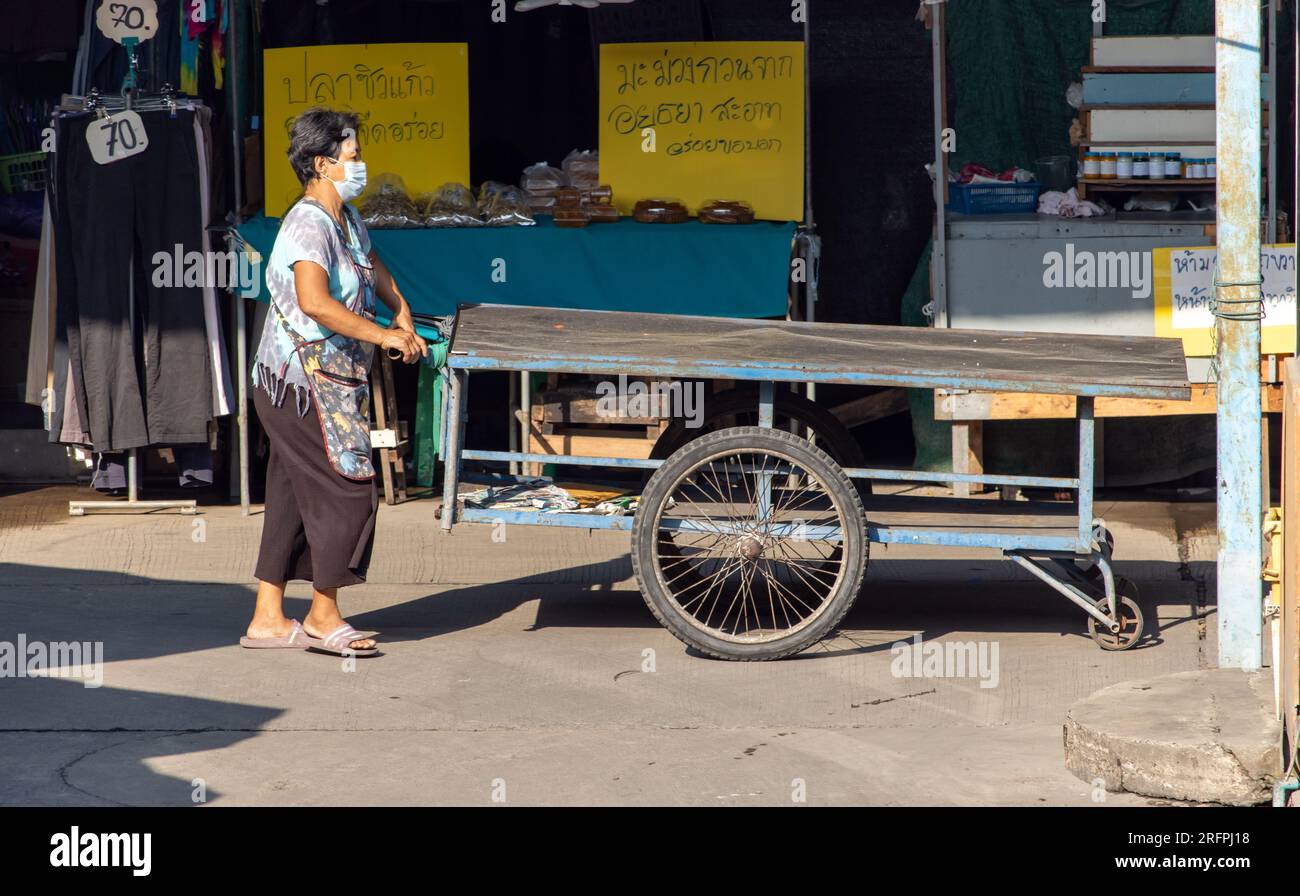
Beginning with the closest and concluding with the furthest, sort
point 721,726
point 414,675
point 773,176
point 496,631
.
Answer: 1. point 721,726
2. point 414,675
3. point 496,631
4. point 773,176

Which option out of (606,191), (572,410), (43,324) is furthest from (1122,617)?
(43,324)

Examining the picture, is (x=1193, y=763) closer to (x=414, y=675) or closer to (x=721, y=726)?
(x=721, y=726)

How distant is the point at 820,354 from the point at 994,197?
3292mm

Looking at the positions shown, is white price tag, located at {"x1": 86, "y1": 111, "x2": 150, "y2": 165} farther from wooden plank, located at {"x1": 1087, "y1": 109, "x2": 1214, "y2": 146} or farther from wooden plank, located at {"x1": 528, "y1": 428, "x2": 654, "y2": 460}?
wooden plank, located at {"x1": 1087, "y1": 109, "x2": 1214, "y2": 146}

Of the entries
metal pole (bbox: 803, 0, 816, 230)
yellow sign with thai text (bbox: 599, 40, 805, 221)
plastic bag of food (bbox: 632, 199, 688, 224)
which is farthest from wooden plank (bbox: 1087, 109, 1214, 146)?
plastic bag of food (bbox: 632, 199, 688, 224)

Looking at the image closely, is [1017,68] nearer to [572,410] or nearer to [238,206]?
[572,410]

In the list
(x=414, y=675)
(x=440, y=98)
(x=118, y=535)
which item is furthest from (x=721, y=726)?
(x=440, y=98)

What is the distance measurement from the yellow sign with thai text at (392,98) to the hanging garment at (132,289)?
58cm

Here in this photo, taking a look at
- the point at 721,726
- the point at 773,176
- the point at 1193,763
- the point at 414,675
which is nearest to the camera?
the point at 1193,763

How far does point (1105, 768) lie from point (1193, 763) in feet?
0.83

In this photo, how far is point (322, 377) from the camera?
596 centimetres

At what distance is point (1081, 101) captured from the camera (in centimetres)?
896

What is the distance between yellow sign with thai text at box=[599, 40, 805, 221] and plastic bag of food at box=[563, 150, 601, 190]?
0.23 metres

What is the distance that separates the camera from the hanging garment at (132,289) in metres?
8.33
